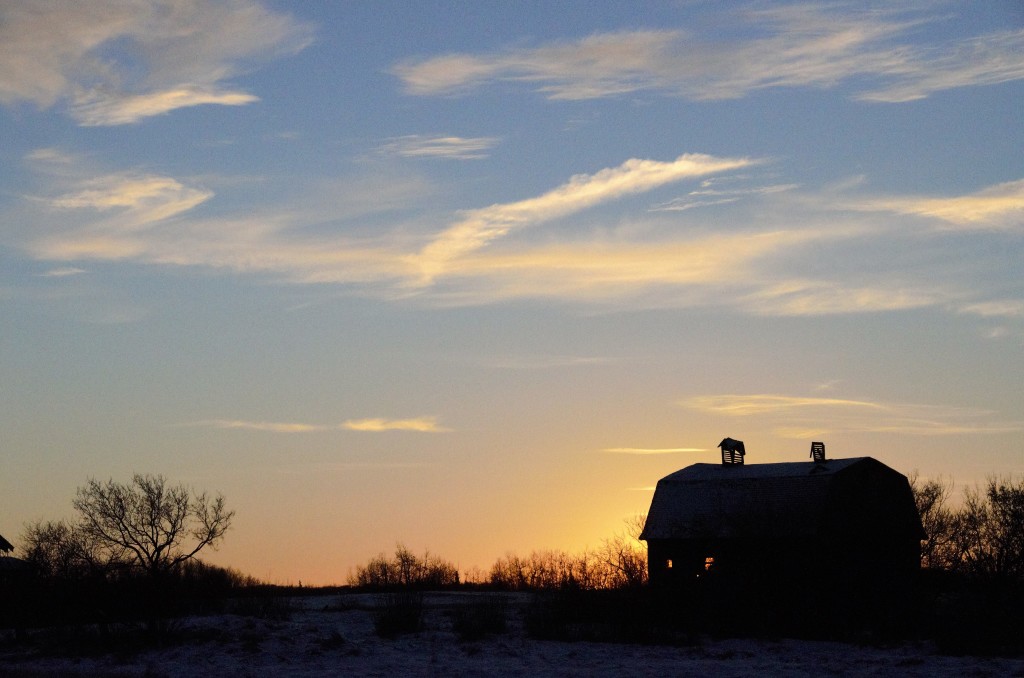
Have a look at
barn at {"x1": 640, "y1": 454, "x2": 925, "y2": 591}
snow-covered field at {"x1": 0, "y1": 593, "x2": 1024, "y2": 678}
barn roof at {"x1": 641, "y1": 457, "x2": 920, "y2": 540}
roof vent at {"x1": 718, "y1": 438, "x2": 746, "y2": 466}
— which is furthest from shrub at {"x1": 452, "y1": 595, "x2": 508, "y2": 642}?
roof vent at {"x1": 718, "y1": 438, "x2": 746, "y2": 466}

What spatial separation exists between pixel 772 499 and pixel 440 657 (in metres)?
20.5

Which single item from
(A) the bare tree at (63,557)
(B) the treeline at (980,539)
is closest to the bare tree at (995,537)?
(B) the treeline at (980,539)

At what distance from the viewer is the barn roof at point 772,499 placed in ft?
164

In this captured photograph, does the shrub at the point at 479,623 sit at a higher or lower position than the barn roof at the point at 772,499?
lower

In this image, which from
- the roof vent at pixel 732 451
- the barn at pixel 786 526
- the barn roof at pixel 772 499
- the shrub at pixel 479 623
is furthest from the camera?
the roof vent at pixel 732 451

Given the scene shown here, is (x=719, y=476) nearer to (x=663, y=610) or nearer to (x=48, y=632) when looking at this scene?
(x=663, y=610)

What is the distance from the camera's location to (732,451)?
6269 cm

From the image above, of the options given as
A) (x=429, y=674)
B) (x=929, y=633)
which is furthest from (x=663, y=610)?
(x=429, y=674)

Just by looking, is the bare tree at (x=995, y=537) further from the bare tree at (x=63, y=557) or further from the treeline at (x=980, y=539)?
the bare tree at (x=63, y=557)

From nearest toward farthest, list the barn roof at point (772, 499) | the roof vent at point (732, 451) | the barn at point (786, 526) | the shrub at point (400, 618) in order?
the shrub at point (400, 618)
the barn at point (786, 526)
the barn roof at point (772, 499)
the roof vent at point (732, 451)

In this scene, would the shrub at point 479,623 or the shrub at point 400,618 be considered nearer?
the shrub at point 479,623

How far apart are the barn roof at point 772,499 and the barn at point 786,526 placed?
47mm

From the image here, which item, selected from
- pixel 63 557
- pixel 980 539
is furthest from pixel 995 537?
pixel 63 557

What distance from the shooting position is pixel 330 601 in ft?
181
